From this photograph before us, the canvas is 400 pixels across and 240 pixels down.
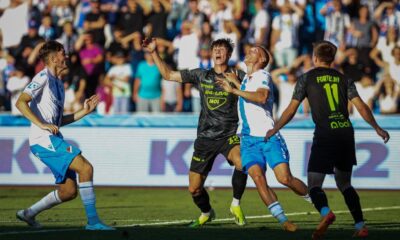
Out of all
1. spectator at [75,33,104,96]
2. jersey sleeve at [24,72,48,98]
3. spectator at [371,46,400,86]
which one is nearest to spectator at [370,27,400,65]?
spectator at [371,46,400,86]

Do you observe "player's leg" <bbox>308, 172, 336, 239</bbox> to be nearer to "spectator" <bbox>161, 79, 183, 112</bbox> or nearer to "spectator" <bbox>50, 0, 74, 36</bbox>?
"spectator" <bbox>161, 79, 183, 112</bbox>

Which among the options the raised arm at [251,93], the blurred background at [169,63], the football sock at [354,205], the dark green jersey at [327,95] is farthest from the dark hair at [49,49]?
the blurred background at [169,63]

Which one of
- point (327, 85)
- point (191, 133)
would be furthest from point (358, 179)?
point (327, 85)

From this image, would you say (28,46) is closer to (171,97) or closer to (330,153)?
(171,97)

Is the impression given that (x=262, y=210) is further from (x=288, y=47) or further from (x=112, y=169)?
(x=288, y=47)

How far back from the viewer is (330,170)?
11625 mm

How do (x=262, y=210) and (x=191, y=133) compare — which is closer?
(x=262, y=210)

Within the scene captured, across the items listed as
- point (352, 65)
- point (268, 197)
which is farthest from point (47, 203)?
point (352, 65)

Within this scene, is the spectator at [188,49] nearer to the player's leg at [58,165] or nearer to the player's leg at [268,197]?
the player's leg at [58,165]

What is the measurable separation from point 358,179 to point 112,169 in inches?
203

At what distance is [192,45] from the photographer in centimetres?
2389

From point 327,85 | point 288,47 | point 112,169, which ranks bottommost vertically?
point 112,169

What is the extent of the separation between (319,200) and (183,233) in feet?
5.48

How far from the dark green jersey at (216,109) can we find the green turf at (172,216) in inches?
49.9
